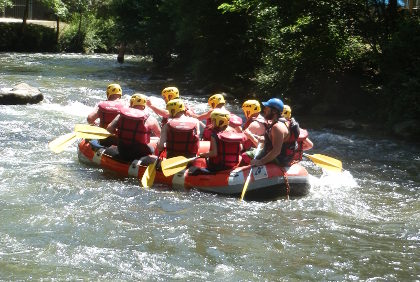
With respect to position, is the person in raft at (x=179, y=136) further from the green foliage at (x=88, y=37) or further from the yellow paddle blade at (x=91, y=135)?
the green foliage at (x=88, y=37)

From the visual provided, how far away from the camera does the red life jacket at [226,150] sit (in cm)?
774

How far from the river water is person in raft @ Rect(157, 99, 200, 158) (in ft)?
1.90

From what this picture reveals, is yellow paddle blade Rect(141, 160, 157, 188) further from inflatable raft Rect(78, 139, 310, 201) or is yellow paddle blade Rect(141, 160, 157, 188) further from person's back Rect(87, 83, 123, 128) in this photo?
person's back Rect(87, 83, 123, 128)

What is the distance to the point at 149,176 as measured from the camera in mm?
8062

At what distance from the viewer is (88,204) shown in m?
7.23

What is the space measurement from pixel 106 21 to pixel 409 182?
28.8 meters

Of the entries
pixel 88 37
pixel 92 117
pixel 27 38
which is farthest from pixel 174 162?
pixel 88 37

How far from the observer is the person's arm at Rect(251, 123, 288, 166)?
7551 millimetres

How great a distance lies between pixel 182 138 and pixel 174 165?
0.47 m

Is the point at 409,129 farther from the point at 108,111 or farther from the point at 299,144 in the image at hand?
the point at 108,111

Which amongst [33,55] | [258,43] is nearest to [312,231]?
[258,43]

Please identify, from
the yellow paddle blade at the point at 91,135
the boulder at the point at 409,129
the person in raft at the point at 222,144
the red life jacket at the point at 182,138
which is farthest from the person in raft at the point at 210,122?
the boulder at the point at 409,129

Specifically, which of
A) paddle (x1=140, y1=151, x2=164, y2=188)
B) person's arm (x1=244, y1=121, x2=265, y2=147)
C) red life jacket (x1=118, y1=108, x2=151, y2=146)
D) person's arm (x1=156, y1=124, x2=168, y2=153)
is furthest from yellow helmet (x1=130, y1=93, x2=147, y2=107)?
person's arm (x1=244, y1=121, x2=265, y2=147)

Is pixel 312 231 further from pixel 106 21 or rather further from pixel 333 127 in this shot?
pixel 106 21
